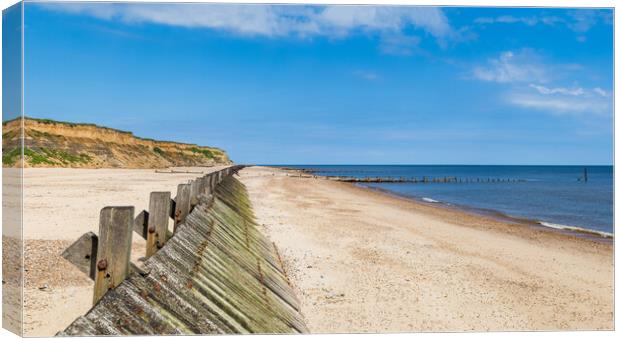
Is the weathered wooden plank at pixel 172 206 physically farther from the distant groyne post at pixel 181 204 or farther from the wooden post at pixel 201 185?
the wooden post at pixel 201 185

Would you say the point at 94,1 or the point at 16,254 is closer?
the point at 16,254

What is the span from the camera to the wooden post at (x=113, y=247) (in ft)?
9.72

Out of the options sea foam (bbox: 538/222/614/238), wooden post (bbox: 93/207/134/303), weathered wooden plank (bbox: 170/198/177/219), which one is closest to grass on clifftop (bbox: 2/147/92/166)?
sea foam (bbox: 538/222/614/238)

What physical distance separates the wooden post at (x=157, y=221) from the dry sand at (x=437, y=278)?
9.47 ft

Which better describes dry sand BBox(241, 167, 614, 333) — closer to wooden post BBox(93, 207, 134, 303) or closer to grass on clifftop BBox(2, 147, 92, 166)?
wooden post BBox(93, 207, 134, 303)

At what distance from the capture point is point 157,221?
4.53 m

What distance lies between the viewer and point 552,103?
8680 mm

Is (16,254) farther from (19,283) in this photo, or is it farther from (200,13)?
(200,13)

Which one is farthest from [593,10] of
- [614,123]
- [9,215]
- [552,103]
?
[9,215]

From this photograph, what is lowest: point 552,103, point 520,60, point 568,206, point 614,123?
point 568,206

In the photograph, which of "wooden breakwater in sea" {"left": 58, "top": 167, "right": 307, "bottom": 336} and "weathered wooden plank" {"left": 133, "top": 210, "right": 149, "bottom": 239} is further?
"weathered wooden plank" {"left": 133, "top": 210, "right": 149, "bottom": 239}

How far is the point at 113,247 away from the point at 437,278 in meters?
7.91

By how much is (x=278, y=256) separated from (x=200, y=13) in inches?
235

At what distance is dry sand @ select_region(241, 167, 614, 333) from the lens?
7.53 metres
